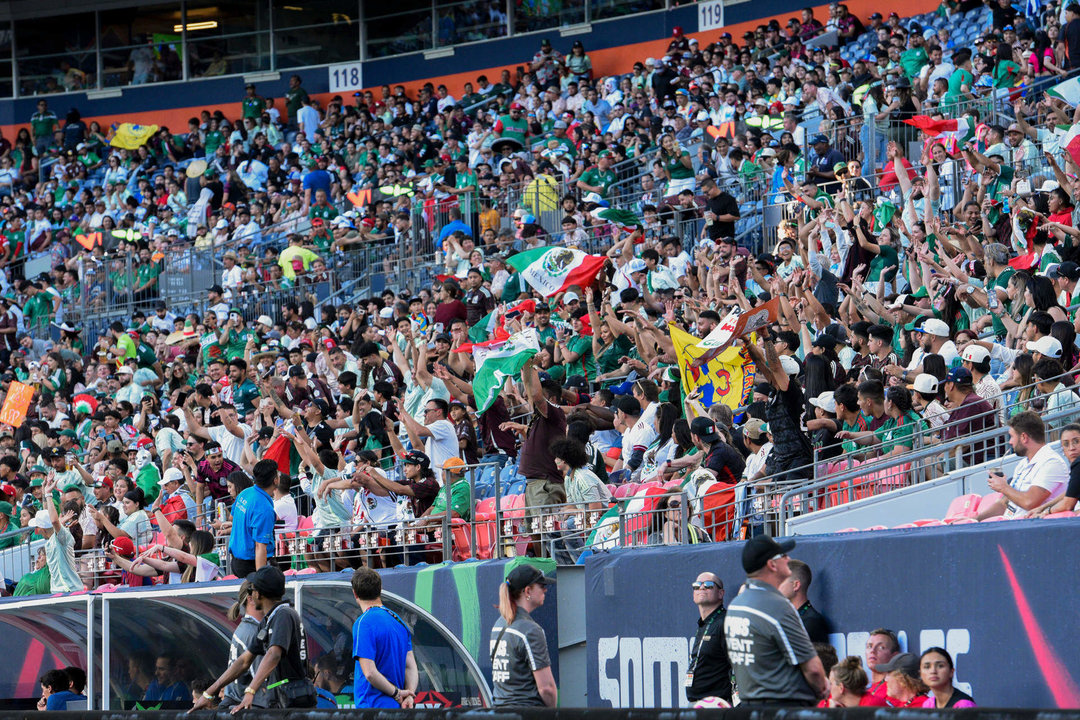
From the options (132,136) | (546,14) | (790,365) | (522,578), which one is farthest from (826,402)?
(132,136)

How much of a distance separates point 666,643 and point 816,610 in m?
1.39

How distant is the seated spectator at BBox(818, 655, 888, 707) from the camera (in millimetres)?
6730

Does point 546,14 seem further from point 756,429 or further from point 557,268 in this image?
point 756,429

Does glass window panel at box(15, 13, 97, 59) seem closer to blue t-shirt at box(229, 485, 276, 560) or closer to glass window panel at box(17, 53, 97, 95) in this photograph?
glass window panel at box(17, 53, 97, 95)

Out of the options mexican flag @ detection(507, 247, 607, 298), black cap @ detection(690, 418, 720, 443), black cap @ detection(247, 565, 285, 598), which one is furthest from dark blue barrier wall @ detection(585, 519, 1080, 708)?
mexican flag @ detection(507, 247, 607, 298)

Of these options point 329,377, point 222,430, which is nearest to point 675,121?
point 329,377

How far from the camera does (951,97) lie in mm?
17859

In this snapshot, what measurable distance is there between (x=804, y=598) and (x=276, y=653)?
281cm

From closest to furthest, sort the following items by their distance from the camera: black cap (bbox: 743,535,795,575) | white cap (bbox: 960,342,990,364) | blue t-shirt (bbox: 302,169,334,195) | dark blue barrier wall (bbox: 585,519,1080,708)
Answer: black cap (bbox: 743,535,795,575), dark blue barrier wall (bbox: 585,519,1080,708), white cap (bbox: 960,342,990,364), blue t-shirt (bbox: 302,169,334,195)

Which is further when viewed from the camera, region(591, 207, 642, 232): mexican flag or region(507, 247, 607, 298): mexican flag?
region(591, 207, 642, 232): mexican flag

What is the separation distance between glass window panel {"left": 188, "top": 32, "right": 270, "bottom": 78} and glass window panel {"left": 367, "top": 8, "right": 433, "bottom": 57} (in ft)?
9.05

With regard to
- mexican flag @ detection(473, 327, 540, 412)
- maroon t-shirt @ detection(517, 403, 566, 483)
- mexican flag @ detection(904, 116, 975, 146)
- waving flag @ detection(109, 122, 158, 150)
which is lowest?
maroon t-shirt @ detection(517, 403, 566, 483)

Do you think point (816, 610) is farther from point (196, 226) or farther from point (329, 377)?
point (196, 226)

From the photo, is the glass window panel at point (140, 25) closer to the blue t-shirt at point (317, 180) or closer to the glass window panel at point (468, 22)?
the glass window panel at point (468, 22)
